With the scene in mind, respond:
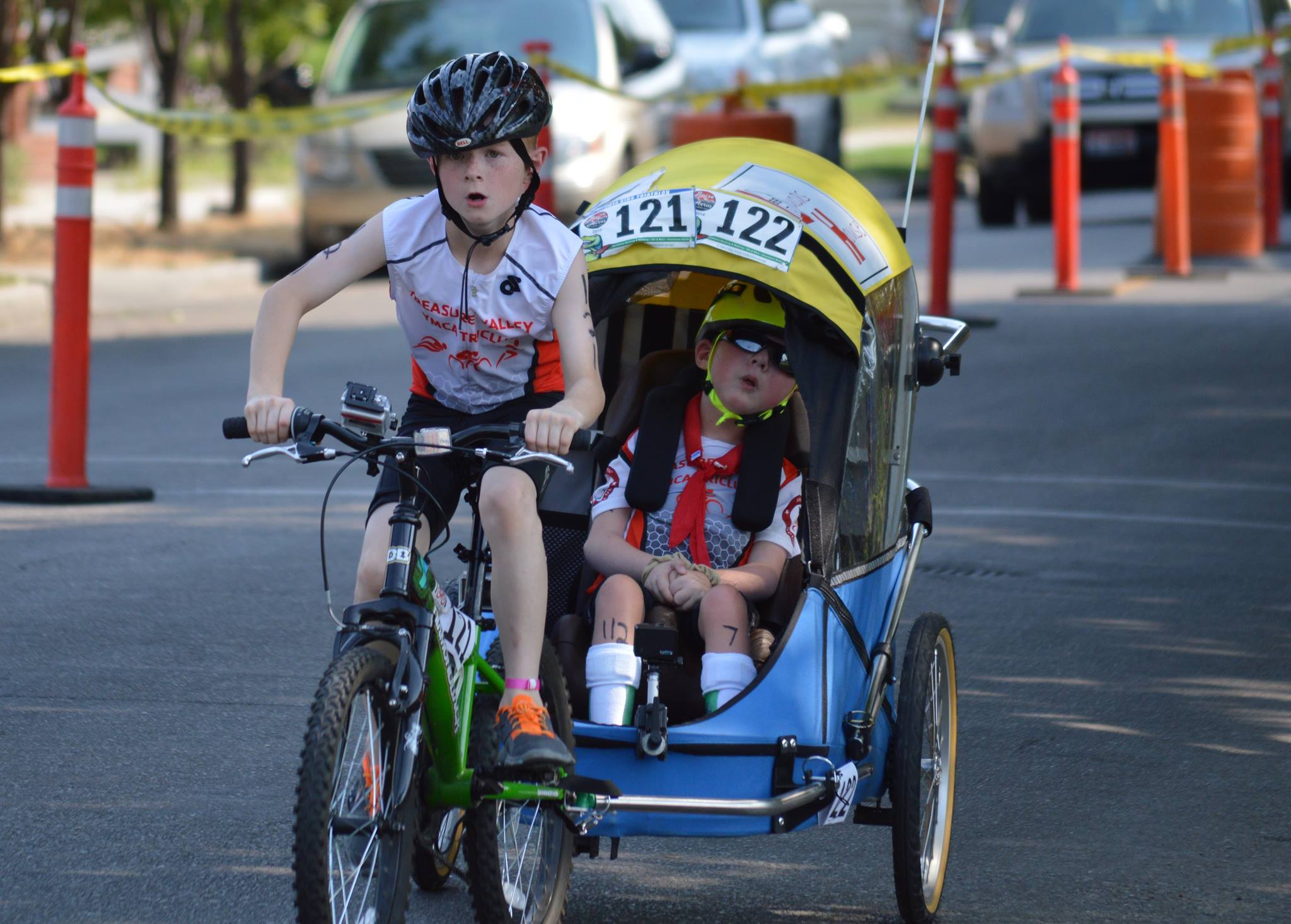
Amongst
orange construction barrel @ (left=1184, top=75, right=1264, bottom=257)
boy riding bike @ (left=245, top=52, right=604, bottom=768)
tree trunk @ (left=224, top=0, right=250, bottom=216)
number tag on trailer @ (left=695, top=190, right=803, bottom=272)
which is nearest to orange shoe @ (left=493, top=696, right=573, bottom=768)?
boy riding bike @ (left=245, top=52, right=604, bottom=768)

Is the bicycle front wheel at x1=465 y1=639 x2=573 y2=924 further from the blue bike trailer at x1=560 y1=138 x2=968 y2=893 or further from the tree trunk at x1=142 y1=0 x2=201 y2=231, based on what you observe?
the tree trunk at x1=142 y1=0 x2=201 y2=231

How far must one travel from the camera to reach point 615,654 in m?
4.48

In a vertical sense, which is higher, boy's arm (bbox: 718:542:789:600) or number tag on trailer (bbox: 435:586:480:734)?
boy's arm (bbox: 718:542:789:600)

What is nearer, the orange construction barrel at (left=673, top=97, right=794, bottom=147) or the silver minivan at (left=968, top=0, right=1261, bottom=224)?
the orange construction barrel at (left=673, top=97, right=794, bottom=147)

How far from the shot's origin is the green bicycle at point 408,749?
359 centimetres

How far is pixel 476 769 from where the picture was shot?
398cm

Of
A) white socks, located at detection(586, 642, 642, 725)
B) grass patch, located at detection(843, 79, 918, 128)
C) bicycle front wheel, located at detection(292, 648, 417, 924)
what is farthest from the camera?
grass patch, located at detection(843, 79, 918, 128)

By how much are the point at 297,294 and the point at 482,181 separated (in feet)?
1.45

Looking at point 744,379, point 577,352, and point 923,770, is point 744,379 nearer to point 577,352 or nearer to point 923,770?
point 577,352

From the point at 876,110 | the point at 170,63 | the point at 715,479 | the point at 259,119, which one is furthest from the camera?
the point at 876,110

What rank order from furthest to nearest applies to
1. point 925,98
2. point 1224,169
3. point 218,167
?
point 218,167 → point 1224,169 → point 925,98

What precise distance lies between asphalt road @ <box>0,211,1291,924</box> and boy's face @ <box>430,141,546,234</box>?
1532mm

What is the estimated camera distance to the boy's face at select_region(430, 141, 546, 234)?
13.8ft

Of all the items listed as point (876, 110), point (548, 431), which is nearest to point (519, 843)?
point (548, 431)
